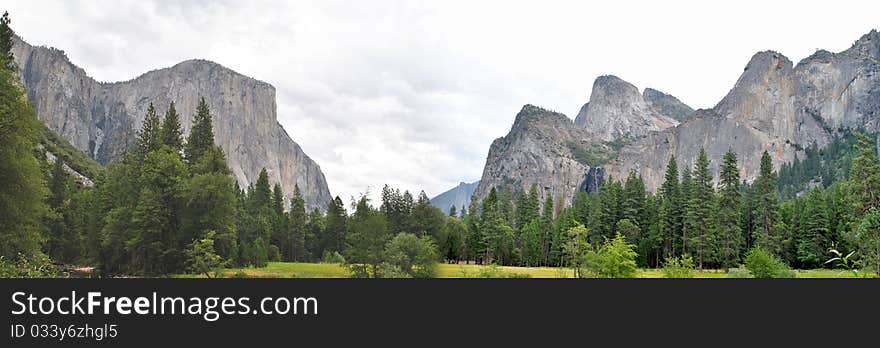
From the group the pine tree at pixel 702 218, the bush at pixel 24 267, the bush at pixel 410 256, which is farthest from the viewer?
the pine tree at pixel 702 218

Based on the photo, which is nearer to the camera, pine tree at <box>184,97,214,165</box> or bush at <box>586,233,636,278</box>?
bush at <box>586,233,636,278</box>

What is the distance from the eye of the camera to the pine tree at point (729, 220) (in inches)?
2530

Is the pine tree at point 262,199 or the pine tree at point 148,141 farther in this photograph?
the pine tree at point 262,199

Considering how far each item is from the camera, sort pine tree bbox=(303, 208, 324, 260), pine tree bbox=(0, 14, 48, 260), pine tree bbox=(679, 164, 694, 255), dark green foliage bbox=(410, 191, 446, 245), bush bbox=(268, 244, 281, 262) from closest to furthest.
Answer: pine tree bbox=(0, 14, 48, 260)
dark green foliage bbox=(410, 191, 446, 245)
pine tree bbox=(679, 164, 694, 255)
bush bbox=(268, 244, 281, 262)
pine tree bbox=(303, 208, 324, 260)

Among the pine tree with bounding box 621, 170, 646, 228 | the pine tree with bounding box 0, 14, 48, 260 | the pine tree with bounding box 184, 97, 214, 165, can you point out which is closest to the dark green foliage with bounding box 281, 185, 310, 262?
the pine tree with bounding box 184, 97, 214, 165

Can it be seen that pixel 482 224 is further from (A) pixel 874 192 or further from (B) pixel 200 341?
(B) pixel 200 341

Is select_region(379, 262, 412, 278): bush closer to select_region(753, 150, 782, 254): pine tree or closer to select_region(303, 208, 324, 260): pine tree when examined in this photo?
select_region(303, 208, 324, 260): pine tree

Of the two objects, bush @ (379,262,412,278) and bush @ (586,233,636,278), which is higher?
bush @ (586,233,636,278)

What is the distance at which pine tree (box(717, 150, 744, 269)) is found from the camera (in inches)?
2530

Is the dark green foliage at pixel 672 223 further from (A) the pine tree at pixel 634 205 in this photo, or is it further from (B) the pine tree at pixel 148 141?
(B) the pine tree at pixel 148 141

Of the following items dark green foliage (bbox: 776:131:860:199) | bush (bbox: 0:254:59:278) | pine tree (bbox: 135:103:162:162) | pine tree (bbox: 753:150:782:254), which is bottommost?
bush (bbox: 0:254:59:278)

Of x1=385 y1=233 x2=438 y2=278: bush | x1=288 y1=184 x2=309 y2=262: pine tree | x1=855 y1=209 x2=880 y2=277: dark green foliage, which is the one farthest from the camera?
x1=288 y1=184 x2=309 y2=262: pine tree

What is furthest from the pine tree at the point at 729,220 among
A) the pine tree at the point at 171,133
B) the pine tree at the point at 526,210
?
the pine tree at the point at 171,133

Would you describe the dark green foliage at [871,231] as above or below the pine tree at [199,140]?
below
